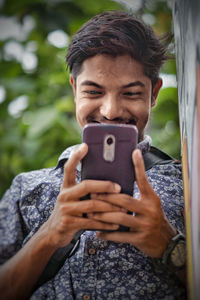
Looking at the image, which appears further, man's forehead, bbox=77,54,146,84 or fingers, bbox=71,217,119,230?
man's forehead, bbox=77,54,146,84

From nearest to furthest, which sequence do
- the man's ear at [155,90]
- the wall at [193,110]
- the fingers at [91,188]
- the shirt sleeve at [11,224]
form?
the wall at [193,110]
the fingers at [91,188]
the shirt sleeve at [11,224]
the man's ear at [155,90]

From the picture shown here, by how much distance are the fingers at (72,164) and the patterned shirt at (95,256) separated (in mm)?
313

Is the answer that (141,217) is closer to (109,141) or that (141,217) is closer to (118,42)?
(109,141)

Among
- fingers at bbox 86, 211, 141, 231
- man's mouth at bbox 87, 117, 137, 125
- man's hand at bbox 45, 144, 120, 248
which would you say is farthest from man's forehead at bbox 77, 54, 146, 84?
fingers at bbox 86, 211, 141, 231

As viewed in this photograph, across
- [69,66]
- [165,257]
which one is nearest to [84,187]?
[165,257]

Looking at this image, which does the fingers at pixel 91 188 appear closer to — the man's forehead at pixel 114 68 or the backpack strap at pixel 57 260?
the backpack strap at pixel 57 260

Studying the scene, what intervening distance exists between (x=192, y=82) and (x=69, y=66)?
0.62m

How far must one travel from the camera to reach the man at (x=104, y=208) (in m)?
0.81

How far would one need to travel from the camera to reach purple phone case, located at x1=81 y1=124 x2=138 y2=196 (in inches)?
32.7

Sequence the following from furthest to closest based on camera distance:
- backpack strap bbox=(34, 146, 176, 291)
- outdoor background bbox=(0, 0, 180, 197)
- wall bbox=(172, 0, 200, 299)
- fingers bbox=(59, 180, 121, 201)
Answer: outdoor background bbox=(0, 0, 180, 197), backpack strap bbox=(34, 146, 176, 291), fingers bbox=(59, 180, 121, 201), wall bbox=(172, 0, 200, 299)

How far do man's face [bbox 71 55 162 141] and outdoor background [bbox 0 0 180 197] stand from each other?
83 centimetres

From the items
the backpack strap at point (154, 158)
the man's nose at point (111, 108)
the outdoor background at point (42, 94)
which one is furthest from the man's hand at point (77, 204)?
the outdoor background at point (42, 94)

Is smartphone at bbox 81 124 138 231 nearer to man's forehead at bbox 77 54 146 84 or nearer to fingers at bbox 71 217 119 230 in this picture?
fingers at bbox 71 217 119 230

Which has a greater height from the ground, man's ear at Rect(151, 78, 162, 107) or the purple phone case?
man's ear at Rect(151, 78, 162, 107)
